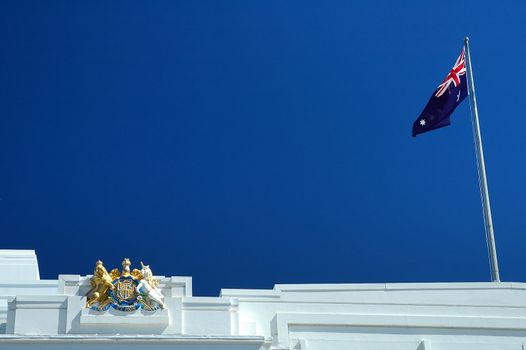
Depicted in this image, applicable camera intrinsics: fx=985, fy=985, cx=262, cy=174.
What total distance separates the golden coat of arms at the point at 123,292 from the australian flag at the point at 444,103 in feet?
44.0

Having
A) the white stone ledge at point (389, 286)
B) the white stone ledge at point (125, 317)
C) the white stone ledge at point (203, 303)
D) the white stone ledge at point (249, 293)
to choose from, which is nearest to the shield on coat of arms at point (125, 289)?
the white stone ledge at point (125, 317)

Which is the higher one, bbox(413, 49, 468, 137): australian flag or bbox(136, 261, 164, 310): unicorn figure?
bbox(413, 49, 468, 137): australian flag

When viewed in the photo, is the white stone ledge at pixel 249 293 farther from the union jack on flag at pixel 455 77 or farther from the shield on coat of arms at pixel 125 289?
the union jack on flag at pixel 455 77

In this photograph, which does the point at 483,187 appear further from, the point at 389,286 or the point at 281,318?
the point at 281,318

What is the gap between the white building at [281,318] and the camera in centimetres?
3050

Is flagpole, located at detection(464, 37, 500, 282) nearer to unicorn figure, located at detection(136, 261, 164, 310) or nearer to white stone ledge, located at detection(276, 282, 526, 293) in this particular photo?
white stone ledge, located at detection(276, 282, 526, 293)

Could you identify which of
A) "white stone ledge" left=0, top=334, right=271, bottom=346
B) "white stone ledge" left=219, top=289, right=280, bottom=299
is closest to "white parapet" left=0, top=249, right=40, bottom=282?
"white stone ledge" left=0, top=334, right=271, bottom=346

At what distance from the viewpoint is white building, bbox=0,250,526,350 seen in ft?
100

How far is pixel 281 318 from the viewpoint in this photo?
32188mm

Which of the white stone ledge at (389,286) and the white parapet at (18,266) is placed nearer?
the white stone ledge at (389,286)

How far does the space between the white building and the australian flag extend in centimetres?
754

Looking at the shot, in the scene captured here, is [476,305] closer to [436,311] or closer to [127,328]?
[436,311]

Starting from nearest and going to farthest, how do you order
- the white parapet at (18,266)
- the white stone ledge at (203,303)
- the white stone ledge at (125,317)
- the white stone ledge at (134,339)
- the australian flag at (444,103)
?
the white stone ledge at (134,339), the white stone ledge at (125,317), the white stone ledge at (203,303), the white parapet at (18,266), the australian flag at (444,103)

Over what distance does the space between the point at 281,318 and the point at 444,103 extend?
40.3ft
